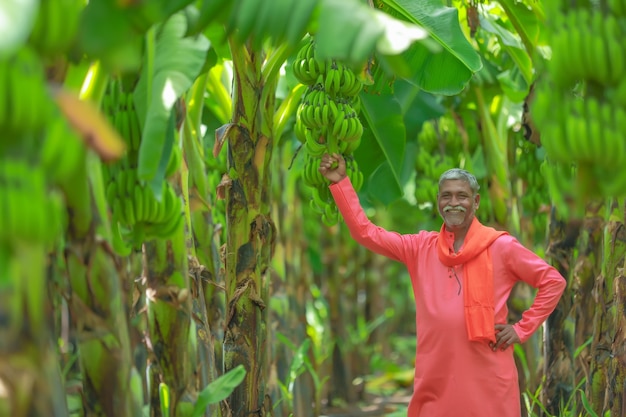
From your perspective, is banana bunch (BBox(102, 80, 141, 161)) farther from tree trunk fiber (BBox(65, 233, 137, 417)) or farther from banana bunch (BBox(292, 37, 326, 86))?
banana bunch (BBox(292, 37, 326, 86))

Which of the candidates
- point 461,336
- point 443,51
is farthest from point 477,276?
point 443,51

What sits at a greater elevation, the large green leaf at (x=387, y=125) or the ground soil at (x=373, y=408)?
the large green leaf at (x=387, y=125)

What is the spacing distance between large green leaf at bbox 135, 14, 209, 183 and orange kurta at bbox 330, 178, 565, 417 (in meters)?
0.95

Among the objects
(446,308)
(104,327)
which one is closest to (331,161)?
(446,308)

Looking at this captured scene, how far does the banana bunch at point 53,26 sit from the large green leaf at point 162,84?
0.59 meters

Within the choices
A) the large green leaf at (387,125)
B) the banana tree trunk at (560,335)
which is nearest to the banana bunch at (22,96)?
the large green leaf at (387,125)

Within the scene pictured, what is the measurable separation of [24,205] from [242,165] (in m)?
1.83

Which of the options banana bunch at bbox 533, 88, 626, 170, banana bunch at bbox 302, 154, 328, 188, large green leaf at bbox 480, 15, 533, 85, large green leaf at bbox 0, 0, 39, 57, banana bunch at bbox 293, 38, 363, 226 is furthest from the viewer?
large green leaf at bbox 480, 15, 533, 85

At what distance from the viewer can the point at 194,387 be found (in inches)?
125

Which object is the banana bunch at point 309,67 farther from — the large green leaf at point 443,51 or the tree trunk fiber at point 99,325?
the tree trunk fiber at point 99,325

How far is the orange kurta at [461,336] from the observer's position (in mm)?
3240

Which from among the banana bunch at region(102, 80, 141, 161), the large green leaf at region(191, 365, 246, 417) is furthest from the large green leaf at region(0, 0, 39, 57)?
the large green leaf at region(191, 365, 246, 417)

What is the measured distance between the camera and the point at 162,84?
2.71m

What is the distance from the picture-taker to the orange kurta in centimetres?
324
